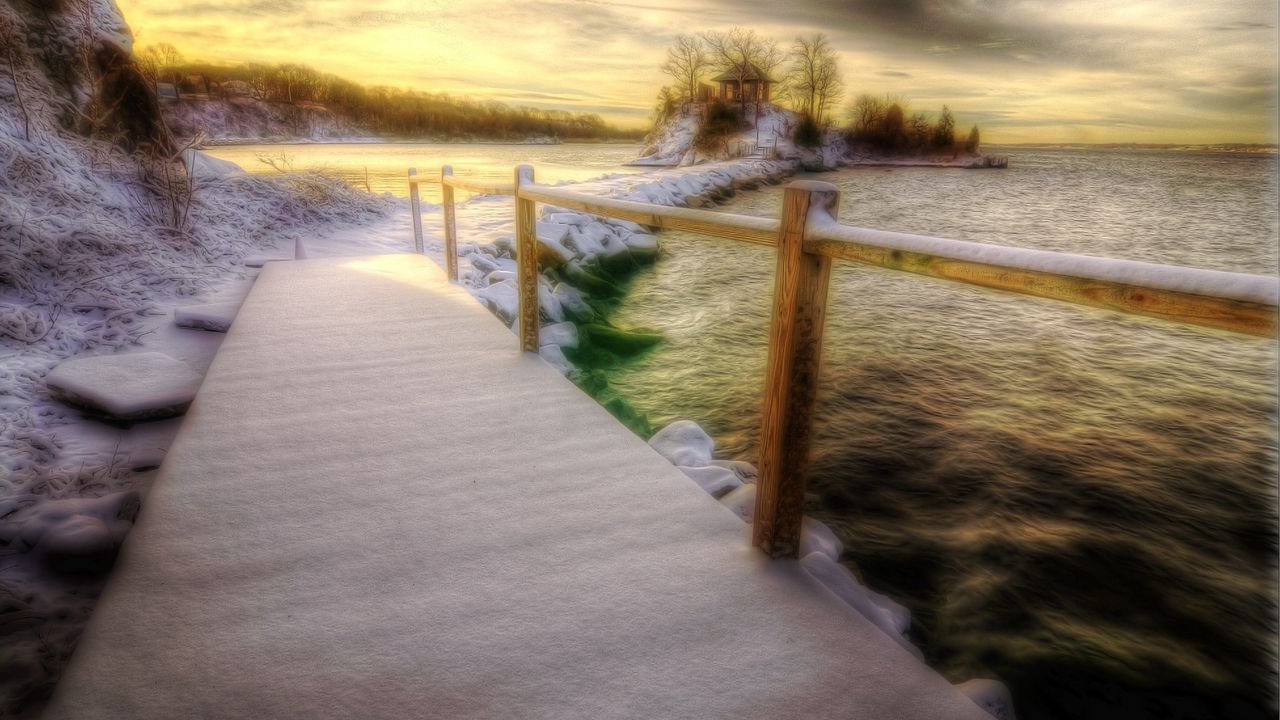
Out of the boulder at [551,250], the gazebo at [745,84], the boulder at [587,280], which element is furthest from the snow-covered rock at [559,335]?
the gazebo at [745,84]

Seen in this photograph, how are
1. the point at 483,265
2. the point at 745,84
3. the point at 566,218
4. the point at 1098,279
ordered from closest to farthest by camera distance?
the point at 1098,279 → the point at 483,265 → the point at 566,218 → the point at 745,84

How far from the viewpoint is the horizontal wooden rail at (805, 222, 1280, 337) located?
775 mm

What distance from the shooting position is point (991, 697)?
1.40 meters

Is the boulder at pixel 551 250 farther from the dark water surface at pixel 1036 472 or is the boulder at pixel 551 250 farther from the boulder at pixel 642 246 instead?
the boulder at pixel 642 246

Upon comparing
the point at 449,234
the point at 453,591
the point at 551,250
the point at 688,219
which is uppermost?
the point at 688,219

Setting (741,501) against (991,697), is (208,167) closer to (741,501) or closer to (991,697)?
(741,501)

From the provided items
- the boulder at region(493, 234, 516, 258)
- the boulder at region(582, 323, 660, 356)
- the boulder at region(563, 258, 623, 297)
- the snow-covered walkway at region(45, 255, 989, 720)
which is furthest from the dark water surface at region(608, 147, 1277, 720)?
the boulder at region(493, 234, 516, 258)

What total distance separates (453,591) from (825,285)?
4.05ft

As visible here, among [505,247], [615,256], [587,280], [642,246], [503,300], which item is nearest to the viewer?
[503,300]

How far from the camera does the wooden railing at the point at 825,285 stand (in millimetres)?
813

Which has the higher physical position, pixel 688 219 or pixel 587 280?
pixel 688 219

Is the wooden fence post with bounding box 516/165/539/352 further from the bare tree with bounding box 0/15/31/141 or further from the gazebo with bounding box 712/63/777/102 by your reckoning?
the gazebo with bounding box 712/63/777/102

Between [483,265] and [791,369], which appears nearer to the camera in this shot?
[791,369]

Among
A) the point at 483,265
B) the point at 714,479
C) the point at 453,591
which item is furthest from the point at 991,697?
the point at 483,265
